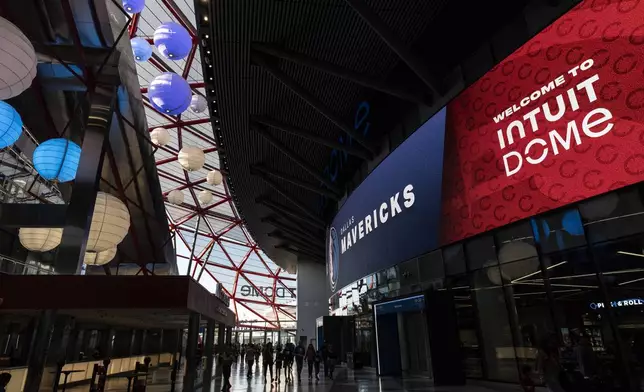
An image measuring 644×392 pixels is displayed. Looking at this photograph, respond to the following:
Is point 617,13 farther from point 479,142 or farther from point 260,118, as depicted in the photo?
point 260,118

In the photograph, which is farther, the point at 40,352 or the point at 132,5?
the point at 132,5

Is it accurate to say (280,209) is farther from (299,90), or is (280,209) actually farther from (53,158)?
(53,158)

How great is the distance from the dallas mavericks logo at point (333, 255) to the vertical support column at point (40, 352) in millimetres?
12747

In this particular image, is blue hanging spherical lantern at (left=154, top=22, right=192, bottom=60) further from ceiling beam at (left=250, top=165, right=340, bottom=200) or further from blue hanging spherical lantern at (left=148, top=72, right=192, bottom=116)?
ceiling beam at (left=250, top=165, right=340, bottom=200)

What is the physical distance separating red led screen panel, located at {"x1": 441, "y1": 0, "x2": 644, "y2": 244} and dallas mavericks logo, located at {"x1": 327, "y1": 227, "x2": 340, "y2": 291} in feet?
32.3

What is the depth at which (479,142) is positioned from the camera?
8422 mm

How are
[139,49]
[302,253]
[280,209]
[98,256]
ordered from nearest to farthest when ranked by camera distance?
[98,256] < [139,49] < [280,209] < [302,253]

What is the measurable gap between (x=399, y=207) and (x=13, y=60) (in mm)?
9430

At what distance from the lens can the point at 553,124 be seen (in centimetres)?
684

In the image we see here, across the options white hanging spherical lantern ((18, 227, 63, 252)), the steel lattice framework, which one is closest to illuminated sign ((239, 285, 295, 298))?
the steel lattice framework

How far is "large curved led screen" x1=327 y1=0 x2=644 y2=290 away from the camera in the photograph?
5.87m

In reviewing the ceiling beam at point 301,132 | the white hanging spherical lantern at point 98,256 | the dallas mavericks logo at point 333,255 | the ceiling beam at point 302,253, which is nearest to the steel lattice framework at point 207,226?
the ceiling beam at point 302,253

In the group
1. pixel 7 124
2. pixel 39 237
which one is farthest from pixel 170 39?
pixel 39 237

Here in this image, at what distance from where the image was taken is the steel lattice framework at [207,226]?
26469mm
